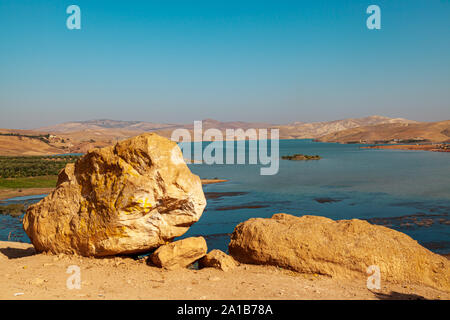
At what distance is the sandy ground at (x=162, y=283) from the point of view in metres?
8.08

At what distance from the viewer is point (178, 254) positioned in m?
11.1

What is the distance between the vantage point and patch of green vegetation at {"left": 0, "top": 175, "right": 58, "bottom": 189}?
142 ft

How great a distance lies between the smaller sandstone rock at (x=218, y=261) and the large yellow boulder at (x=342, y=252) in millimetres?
858

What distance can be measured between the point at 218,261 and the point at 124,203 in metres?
3.37

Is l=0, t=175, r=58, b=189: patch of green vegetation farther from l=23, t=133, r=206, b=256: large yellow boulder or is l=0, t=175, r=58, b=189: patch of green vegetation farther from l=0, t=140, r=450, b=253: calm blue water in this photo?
l=23, t=133, r=206, b=256: large yellow boulder

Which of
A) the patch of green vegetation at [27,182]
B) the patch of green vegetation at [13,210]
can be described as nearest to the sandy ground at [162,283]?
the patch of green vegetation at [13,210]

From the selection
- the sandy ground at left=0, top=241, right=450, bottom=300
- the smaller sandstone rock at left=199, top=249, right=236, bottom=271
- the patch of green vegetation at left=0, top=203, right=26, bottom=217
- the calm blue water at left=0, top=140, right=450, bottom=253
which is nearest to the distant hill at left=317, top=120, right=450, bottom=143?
the calm blue water at left=0, top=140, right=450, bottom=253

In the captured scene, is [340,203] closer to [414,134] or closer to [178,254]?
→ [178,254]

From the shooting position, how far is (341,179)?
5166 cm

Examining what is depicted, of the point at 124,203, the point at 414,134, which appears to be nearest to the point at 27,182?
the point at 124,203

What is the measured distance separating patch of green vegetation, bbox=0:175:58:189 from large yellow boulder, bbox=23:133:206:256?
35.8 meters
